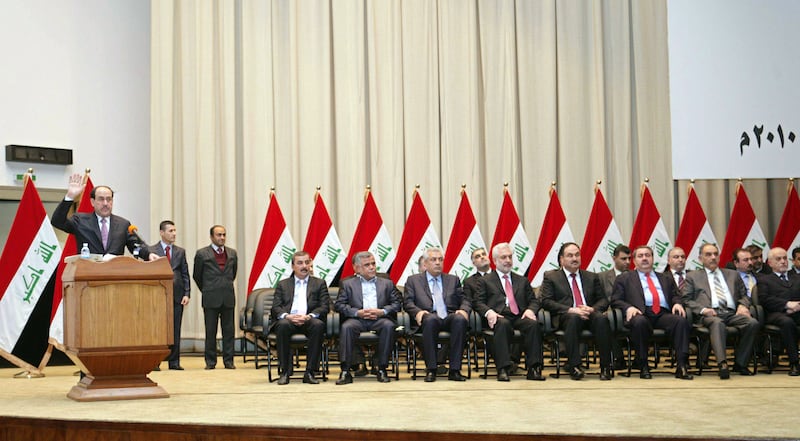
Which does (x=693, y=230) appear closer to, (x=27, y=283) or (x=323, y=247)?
(x=323, y=247)

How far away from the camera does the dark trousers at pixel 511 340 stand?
7340mm

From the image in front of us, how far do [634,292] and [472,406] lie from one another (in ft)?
9.29

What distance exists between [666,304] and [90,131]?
270 inches

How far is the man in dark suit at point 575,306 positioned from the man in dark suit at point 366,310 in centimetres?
130

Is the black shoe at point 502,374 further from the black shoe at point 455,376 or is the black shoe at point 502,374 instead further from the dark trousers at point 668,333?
the dark trousers at point 668,333

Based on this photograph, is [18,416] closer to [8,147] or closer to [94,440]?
[94,440]

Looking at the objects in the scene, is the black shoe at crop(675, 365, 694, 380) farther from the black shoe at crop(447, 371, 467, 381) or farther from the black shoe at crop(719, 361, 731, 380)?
the black shoe at crop(447, 371, 467, 381)

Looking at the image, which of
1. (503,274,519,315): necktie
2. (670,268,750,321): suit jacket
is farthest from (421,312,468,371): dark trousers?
(670,268,750,321): suit jacket

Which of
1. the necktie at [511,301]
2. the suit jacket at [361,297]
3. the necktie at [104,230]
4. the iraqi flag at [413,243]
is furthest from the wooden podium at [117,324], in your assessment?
the iraqi flag at [413,243]

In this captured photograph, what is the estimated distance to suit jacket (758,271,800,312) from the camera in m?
7.73

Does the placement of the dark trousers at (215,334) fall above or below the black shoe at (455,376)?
above

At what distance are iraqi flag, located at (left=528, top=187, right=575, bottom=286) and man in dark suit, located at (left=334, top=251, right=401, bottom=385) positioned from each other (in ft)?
7.71

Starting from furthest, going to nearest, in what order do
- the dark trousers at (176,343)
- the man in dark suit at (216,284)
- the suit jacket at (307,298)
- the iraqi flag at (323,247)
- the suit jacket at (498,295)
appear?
the iraqi flag at (323,247) → the man in dark suit at (216,284) → the dark trousers at (176,343) → the suit jacket at (498,295) → the suit jacket at (307,298)

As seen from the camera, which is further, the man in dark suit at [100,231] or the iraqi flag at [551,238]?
the iraqi flag at [551,238]
